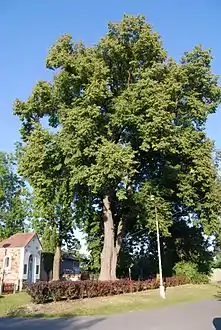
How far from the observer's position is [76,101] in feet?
93.8

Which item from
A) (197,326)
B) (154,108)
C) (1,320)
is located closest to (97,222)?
(154,108)

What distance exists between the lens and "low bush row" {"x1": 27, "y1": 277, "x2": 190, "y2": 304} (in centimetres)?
2147

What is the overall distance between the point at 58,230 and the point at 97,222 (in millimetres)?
6483

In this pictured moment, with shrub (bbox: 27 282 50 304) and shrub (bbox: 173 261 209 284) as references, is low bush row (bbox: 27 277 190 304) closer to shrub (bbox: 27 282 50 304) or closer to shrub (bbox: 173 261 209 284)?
shrub (bbox: 27 282 50 304)

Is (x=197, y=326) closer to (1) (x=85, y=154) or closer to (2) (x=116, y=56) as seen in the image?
(1) (x=85, y=154)

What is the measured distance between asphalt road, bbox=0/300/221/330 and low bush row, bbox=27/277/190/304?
5383 millimetres

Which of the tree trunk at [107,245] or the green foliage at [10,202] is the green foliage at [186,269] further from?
the green foliage at [10,202]

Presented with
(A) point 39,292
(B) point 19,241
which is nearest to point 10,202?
(B) point 19,241

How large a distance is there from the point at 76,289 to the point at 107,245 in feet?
24.0

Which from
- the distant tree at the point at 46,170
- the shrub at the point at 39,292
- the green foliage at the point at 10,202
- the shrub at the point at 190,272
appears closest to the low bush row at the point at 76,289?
the shrub at the point at 39,292

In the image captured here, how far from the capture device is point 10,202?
208 feet

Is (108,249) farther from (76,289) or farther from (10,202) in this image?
(10,202)

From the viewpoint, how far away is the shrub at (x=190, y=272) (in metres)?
39.8

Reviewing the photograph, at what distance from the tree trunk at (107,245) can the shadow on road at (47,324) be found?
14.0 meters
